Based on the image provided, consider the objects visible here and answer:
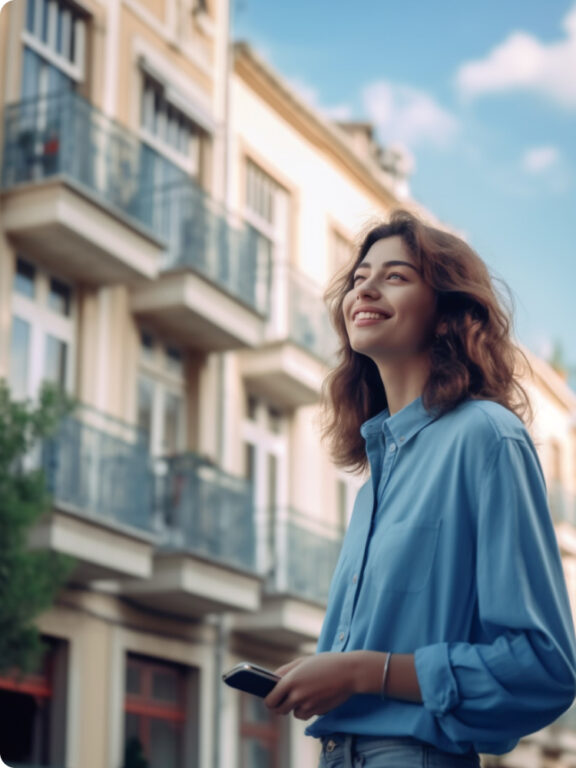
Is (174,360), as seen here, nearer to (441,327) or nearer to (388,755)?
(441,327)

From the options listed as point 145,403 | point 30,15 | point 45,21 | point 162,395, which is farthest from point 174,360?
point 30,15

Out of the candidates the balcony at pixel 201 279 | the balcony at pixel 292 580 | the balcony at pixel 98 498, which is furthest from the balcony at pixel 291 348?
the balcony at pixel 98 498

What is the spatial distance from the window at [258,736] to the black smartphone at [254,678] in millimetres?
16939

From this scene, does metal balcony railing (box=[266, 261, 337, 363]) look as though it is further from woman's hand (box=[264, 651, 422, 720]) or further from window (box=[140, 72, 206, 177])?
woman's hand (box=[264, 651, 422, 720])

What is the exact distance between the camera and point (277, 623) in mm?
18797

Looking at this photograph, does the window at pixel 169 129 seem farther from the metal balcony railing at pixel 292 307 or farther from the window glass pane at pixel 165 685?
the window glass pane at pixel 165 685

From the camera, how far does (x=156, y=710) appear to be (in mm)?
17250

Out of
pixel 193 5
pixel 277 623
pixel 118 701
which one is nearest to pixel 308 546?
pixel 277 623

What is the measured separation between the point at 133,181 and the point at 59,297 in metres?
1.76

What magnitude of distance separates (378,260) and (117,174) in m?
14.4

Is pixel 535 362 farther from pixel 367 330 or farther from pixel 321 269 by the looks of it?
pixel 367 330

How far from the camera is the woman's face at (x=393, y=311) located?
2.43m

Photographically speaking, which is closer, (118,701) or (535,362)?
(118,701)

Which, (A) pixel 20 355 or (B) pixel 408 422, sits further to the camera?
(A) pixel 20 355
